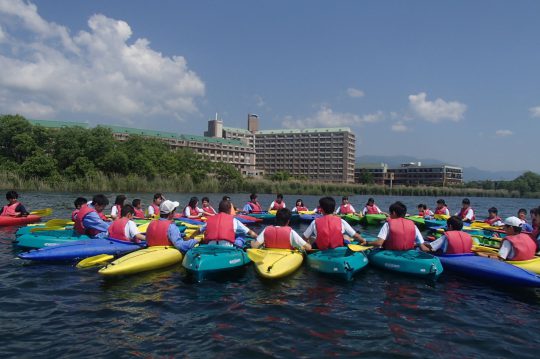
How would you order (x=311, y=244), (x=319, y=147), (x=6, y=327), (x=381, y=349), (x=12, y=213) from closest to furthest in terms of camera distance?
(x=381, y=349)
(x=6, y=327)
(x=311, y=244)
(x=12, y=213)
(x=319, y=147)

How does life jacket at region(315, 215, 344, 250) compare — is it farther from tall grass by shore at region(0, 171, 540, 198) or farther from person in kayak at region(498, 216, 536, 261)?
tall grass by shore at region(0, 171, 540, 198)

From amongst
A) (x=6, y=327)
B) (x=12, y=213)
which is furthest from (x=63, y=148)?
(x=6, y=327)

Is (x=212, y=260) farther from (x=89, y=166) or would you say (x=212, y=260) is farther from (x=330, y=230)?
(x=89, y=166)

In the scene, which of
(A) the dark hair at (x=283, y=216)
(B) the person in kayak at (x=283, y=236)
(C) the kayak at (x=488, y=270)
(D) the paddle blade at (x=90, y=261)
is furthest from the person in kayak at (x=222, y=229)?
(C) the kayak at (x=488, y=270)

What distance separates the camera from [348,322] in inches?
262

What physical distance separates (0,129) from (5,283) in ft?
166

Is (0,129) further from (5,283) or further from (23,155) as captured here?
(5,283)

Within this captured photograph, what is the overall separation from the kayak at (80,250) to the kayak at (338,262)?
476 cm

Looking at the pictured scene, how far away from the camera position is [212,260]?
8.60 meters

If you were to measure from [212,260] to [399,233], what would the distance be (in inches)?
179

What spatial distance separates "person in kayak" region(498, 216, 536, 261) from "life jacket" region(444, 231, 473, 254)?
0.73 metres

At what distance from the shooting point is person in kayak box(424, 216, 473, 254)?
9734mm

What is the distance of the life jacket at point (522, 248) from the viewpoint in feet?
30.1

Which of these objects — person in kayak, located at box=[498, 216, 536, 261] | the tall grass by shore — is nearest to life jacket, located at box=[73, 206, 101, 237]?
person in kayak, located at box=[498, 216, 536, 261]
